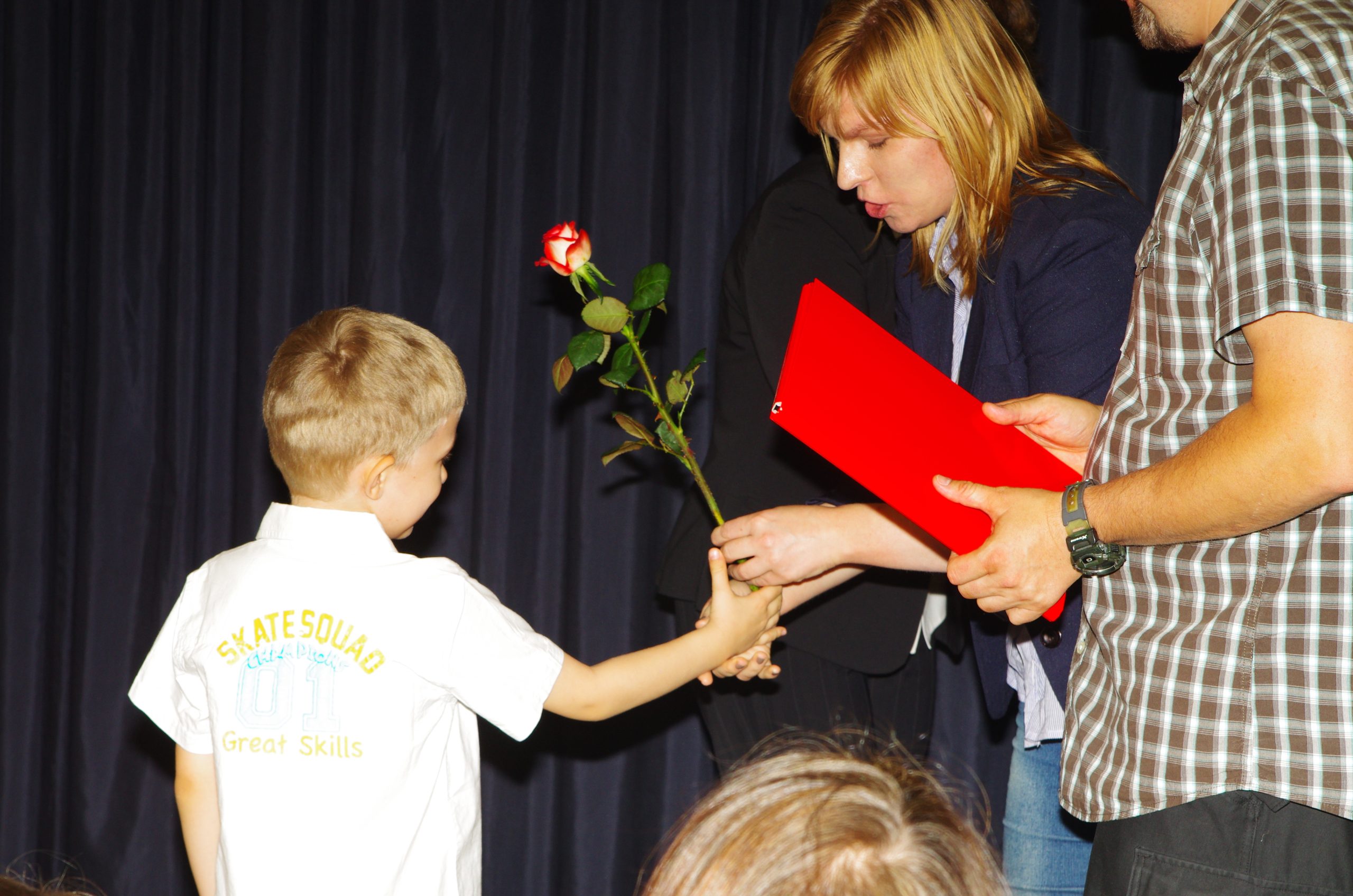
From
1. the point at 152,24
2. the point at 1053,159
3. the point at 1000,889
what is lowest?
the point at 1000,889

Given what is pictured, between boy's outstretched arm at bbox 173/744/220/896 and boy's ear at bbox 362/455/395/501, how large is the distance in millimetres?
416

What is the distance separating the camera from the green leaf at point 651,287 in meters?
1.42

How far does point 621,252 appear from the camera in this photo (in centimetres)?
232

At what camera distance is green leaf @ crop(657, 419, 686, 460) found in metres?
1.50

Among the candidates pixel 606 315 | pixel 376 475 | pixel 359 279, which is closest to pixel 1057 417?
pixel 606 315

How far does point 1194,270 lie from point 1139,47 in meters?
1.40

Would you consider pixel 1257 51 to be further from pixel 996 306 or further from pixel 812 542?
pixel 812 542

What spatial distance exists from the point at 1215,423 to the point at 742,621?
714 millimetres

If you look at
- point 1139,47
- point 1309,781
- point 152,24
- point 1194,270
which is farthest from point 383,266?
point 1309,781

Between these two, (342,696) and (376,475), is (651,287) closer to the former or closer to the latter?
(376,475)

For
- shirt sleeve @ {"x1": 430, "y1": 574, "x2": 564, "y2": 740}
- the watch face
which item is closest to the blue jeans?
the watch face

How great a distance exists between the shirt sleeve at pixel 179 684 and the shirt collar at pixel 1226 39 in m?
1.31

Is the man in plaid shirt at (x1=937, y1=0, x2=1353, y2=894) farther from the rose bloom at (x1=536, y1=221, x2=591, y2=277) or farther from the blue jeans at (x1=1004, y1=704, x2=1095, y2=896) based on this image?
the rose bloom at (x1=536, y1=221, x2=591, y2=277)

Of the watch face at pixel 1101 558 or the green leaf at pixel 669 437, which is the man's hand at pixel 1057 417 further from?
the green leaf at pixel 669 437
